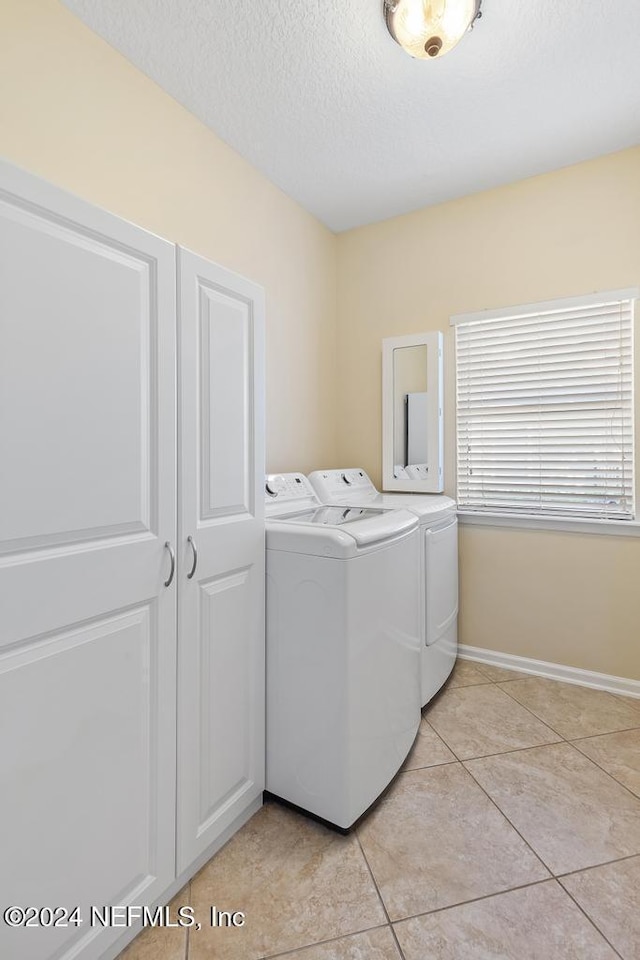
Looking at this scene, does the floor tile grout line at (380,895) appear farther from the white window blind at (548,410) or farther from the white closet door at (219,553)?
the white window blind at (548,410)

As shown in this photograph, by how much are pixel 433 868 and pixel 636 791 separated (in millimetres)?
862

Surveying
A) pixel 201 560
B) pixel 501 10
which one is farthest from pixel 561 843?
pixel 501 10

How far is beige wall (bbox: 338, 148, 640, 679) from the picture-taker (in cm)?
231

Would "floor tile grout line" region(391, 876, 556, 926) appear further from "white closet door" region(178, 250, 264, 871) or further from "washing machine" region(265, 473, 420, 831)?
"white closet door" region(178, 250, 264, 871)

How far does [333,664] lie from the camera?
4.61 ft

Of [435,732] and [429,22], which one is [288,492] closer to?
[435,732]

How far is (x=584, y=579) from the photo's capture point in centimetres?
241

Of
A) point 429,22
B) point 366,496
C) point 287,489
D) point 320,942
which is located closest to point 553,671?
point 366,496

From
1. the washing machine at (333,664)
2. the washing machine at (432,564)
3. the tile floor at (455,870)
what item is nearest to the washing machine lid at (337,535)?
the washing machine at (333,664)

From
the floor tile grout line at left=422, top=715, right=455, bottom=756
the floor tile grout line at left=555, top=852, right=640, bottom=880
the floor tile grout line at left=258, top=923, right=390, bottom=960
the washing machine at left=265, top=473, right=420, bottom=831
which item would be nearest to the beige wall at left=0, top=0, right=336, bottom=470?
the washing machine at left=265, top=473, right=420, bottom=831

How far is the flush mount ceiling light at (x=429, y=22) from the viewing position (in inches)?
57.7

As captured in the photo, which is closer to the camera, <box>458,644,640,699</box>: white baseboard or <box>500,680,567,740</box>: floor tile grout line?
<box>500,680,567,740</box>: floor tile grout line

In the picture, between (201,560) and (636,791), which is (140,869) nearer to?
(201,560)

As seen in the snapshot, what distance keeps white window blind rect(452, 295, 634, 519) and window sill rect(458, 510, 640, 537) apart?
0.20 ft
